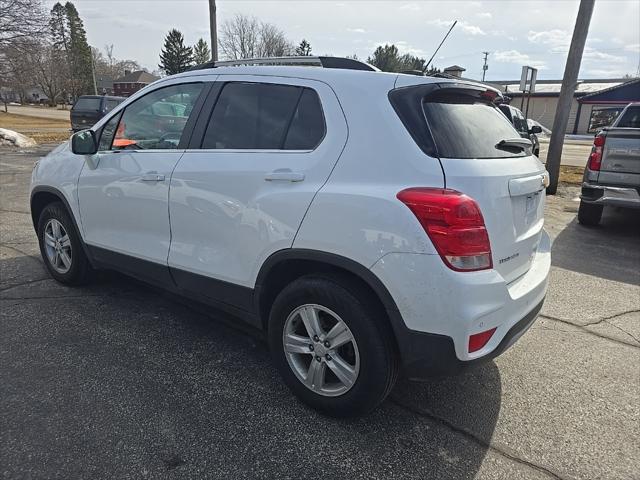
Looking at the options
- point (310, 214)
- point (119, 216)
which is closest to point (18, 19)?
point (119, 216)

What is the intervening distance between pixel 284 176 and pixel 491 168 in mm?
1052

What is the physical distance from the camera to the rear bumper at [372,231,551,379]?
6.59 ft

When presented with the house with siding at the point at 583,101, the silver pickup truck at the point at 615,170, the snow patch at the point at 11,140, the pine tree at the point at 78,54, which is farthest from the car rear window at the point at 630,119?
the pine tree at the point at 78,54

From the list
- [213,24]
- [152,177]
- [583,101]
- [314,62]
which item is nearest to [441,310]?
[314,62]

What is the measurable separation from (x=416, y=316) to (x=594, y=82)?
5903cm

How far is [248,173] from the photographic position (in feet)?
8.45

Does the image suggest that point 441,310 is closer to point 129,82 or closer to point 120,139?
point 120,139

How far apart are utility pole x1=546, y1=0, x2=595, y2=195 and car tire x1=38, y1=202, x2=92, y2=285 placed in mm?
8854

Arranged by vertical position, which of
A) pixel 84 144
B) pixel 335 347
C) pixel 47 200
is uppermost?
pixel 84 144

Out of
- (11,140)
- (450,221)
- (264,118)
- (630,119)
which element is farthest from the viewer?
(11,140)

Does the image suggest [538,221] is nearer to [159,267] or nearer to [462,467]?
[462,467]

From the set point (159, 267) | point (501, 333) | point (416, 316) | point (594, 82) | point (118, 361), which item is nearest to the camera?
point (416, 316)

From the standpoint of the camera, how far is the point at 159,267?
126 inches

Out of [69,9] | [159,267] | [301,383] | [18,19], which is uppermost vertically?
[69,9]
